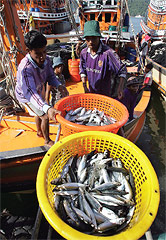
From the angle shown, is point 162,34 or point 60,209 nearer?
point 60,209

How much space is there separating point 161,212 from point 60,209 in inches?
141

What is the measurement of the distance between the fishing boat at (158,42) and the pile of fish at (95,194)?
8.10 metres

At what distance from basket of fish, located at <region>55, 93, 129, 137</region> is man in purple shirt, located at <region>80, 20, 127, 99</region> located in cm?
60

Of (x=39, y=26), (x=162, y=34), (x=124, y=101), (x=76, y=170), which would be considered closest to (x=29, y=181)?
(x=76, y=170)

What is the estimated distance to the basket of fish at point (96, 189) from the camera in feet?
4.00

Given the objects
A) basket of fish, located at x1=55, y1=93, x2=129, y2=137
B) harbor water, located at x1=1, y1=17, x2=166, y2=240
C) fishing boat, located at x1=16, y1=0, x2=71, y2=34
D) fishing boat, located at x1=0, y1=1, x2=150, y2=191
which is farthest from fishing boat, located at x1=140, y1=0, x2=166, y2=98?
fishing boat, located at x1=16, y1=0, x2=71, y2=34

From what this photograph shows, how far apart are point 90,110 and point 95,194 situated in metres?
1.33

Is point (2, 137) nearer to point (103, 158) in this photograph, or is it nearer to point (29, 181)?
point (29, 181)

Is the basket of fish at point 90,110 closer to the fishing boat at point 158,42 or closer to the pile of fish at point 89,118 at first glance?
the pile of fish at point 89,118

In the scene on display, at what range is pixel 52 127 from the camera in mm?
3730

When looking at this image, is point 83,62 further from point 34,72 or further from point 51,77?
point 34,72

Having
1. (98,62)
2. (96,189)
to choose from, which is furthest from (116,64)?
(96,189)

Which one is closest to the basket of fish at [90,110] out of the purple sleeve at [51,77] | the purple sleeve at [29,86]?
the purple sleeve at [29,86]

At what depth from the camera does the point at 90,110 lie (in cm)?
251
